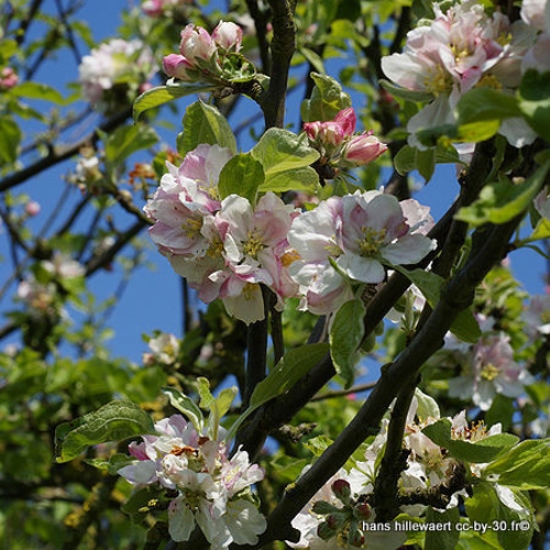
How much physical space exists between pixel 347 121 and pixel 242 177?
0.87ft

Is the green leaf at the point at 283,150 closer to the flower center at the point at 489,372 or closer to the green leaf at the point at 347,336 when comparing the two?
the green leaf at the point at 347,336

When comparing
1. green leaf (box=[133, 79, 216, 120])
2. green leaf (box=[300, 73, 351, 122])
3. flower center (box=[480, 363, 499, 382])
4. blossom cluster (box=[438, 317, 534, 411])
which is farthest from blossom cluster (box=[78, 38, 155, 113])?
green leaf (box=[300, 73, 351, 122])

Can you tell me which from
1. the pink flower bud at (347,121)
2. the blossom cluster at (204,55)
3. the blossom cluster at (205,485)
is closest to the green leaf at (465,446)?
the blossom cluster at (205,485)

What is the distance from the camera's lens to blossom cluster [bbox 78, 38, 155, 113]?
386 centimetres

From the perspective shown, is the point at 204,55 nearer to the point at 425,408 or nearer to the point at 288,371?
the point at 288,371

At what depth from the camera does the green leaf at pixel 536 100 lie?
814 mm

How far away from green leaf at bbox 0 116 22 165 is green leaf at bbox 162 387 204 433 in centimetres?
271

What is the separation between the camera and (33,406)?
162 inches

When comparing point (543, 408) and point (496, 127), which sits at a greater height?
point (543, 408)

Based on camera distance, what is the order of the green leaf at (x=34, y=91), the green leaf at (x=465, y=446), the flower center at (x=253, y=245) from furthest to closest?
the green leaf at (x=34, y=91) → the flower center at (x=253, y=245) → the green leaf at (x=465, y=446)

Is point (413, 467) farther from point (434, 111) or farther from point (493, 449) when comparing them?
point (434, 111)

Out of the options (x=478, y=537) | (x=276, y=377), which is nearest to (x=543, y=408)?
(x=478, y=537)

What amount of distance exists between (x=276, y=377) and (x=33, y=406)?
317 centimetres

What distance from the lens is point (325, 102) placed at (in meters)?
1.49
